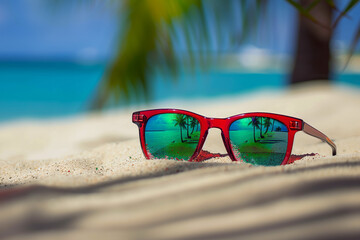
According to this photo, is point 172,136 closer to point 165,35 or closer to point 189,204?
point 189,204

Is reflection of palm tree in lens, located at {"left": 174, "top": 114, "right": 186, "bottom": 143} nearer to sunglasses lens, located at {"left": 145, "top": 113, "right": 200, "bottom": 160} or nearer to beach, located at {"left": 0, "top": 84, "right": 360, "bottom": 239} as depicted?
sunglasses lens, located at {"left": 145, "top": 113, "right": 200, "bottom": 160}

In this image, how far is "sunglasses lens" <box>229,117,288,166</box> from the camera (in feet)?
3.96

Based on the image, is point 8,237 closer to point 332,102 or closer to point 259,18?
point 259,18

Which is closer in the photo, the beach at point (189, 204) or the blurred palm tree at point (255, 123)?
the beach at point (189, 204)

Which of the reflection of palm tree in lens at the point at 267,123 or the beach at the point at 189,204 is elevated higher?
the reflection of palm tree in lens at the point at 267,123

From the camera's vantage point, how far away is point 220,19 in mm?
2295

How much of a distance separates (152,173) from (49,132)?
8.28 ft

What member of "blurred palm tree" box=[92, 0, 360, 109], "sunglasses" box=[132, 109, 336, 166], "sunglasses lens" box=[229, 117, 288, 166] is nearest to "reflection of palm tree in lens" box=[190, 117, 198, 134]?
"sunglasses" box=[132, 109, 336, 166]

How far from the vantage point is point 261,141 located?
122cm

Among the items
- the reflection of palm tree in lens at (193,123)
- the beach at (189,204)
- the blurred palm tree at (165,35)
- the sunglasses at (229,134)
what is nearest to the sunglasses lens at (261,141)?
the sunglasses at (229,134)

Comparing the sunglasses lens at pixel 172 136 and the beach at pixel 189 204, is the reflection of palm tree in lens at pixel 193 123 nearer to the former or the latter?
the sunglasses lens at pixel 172 136

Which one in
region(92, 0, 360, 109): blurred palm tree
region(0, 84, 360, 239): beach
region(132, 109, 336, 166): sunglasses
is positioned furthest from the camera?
region(92, 0, 360, 109): blurred palm tree

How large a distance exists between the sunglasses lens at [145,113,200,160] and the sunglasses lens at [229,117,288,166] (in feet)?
0.54

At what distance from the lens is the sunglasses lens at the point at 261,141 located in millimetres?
1208
